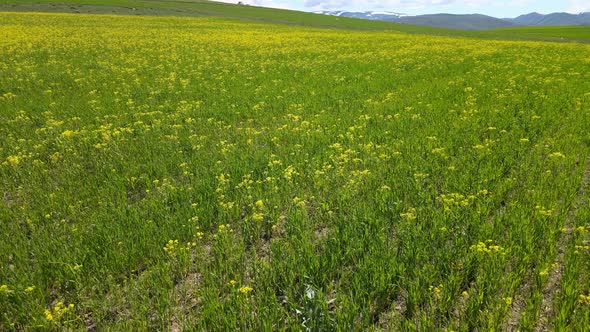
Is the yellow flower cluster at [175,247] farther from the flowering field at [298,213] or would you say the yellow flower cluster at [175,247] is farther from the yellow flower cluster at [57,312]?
the yellow flower cluster at [57,312]

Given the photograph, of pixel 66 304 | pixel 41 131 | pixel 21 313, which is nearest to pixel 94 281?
pixel 66 304

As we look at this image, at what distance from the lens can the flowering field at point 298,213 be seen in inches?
153

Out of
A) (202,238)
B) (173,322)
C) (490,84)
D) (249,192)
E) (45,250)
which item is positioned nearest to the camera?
(173,322)

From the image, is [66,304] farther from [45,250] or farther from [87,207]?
[87,207]

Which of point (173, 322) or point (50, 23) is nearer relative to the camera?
point (173, 322)

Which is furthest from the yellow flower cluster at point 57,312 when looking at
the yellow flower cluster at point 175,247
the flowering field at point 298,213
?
the yellow flower cluster at point 175,247

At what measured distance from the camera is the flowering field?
389 centimetres

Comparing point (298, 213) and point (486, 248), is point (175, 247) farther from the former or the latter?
point (486, 248)

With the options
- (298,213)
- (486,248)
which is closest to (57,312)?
(298,213)

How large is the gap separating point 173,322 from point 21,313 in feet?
5.58

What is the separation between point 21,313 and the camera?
13.0ft

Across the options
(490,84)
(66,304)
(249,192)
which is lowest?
(66,304)

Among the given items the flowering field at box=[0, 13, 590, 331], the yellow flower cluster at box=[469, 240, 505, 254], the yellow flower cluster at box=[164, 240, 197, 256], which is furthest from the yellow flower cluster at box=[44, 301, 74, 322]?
the yellow flower cluster at box=[469, 240, 505, 254]

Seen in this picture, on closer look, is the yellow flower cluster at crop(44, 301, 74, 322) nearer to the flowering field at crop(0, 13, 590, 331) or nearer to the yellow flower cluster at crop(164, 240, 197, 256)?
the flowering field at crop(0, 13, 590, 331)
